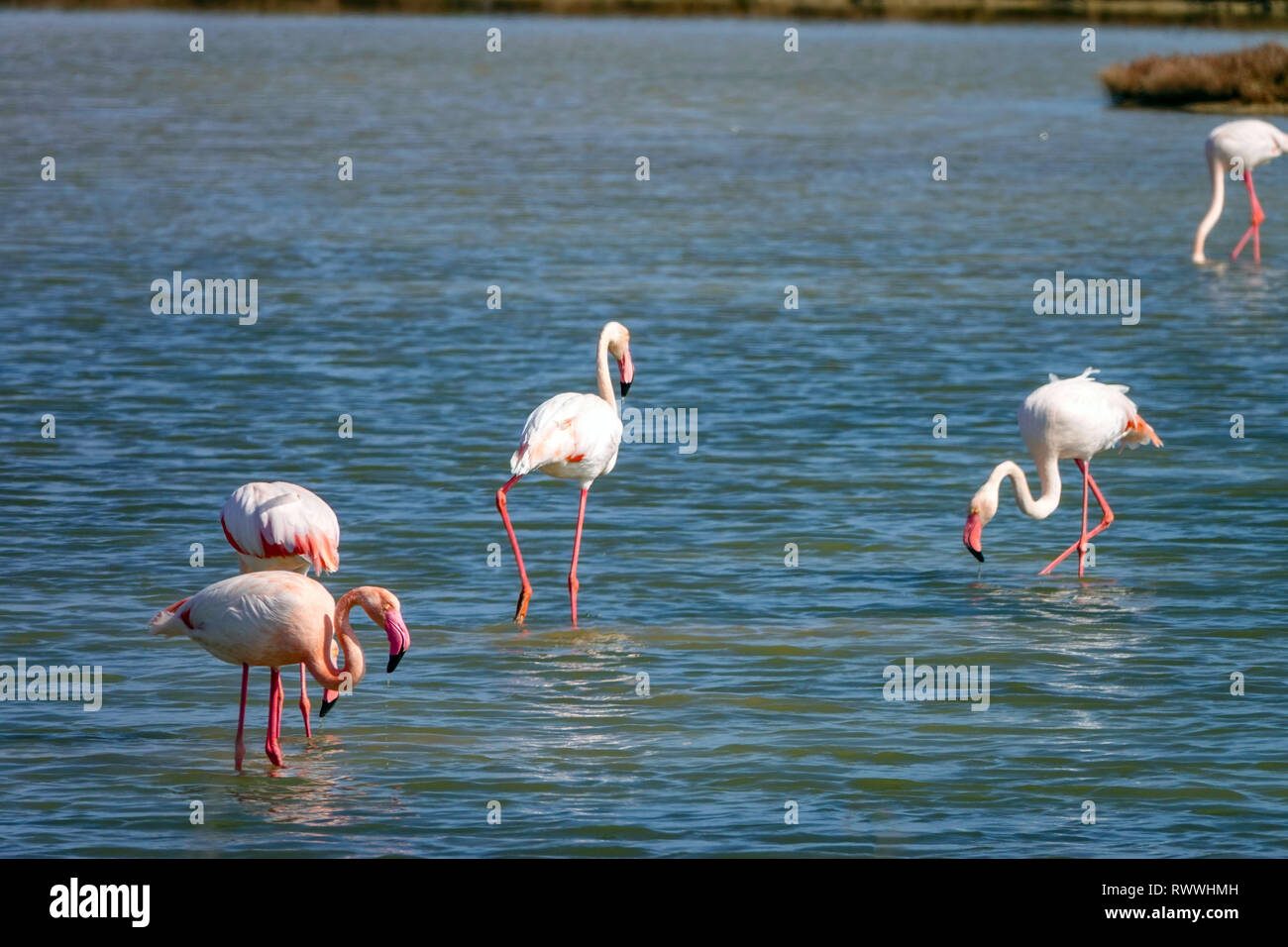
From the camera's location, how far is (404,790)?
→ 941cm

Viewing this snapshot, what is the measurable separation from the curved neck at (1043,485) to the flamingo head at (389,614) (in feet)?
15.2

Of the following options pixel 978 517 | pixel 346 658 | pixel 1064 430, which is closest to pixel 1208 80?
pixel 1064 430

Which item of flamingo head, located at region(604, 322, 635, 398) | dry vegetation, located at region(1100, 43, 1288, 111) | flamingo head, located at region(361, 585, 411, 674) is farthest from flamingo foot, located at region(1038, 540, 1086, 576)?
dry vegetation, located at region(1100, 43, 1288, 111)

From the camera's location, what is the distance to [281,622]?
917cm

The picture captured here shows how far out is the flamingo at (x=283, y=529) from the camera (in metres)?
9.95

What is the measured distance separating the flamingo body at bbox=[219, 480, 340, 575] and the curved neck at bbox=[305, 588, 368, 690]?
676 millimetres

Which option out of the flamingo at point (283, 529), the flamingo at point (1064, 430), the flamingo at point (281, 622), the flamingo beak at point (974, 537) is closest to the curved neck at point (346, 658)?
the flamingo at point (281, 622)

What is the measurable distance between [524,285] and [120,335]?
4871 millimetres

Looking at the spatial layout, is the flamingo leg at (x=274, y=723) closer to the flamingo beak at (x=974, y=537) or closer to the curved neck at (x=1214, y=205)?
the flamingo beak at (x=974, y=537)

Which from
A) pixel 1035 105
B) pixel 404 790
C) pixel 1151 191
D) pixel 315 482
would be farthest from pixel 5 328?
pixel 1035 105

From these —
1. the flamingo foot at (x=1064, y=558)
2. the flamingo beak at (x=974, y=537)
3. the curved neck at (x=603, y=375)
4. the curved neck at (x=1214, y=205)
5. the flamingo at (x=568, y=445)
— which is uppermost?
the curved neck at (x=1214, y=205)

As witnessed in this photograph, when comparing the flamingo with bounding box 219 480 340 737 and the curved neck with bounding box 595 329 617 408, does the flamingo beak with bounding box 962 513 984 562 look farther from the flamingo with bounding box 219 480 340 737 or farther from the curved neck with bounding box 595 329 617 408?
the flamingo with bounding box 219 480 340 737

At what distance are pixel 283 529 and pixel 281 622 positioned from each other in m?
0.86

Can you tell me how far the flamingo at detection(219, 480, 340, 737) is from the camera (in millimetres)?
9945
